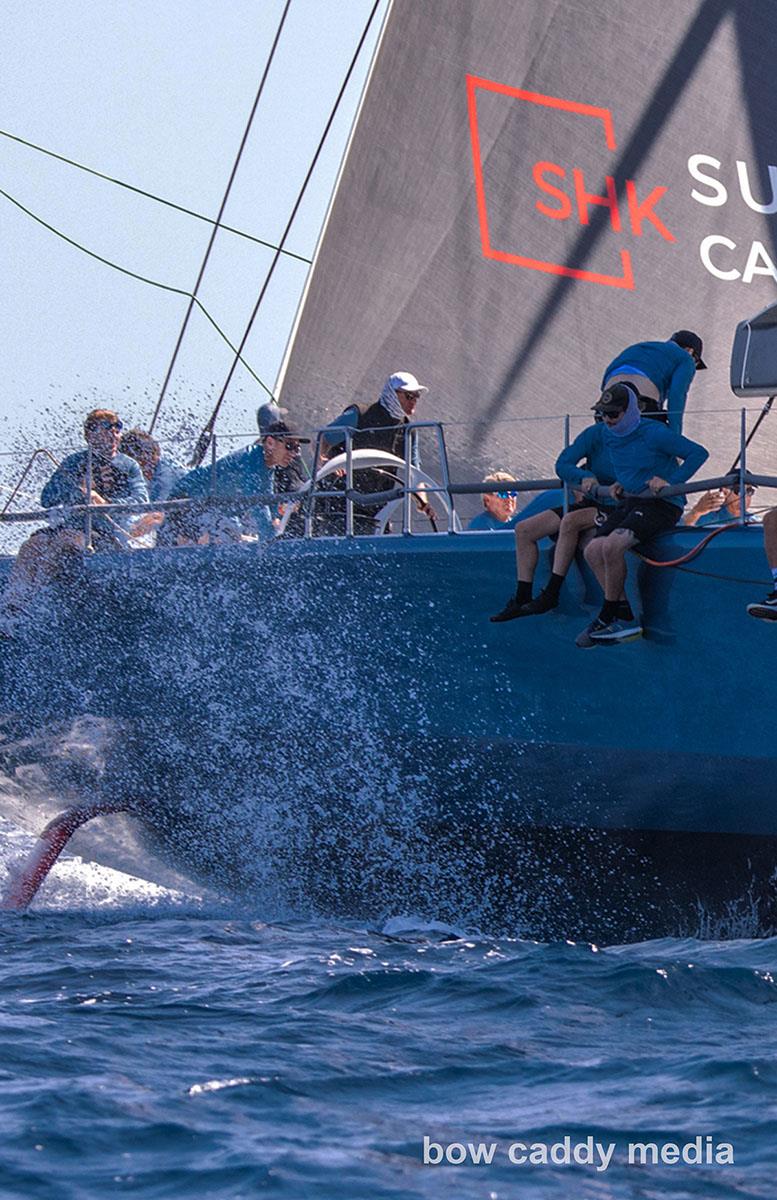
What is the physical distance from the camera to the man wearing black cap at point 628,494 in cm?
532

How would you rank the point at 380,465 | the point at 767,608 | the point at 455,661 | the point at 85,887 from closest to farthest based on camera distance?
1. the point at 767,608
2. the point at 455,661
3. the point at 380,465
4. the point at 85,887

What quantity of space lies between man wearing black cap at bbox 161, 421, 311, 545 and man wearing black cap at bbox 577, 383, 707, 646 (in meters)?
1.61

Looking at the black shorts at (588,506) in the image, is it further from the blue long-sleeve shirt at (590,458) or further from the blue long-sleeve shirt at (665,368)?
the blue long-sleeve shirt at (665,368)

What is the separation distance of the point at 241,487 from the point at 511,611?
1.56 m

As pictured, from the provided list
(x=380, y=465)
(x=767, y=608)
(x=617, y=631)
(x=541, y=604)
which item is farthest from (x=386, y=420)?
(x=767, y=608)

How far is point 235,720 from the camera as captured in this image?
6625 millimetres

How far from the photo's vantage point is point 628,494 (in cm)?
542

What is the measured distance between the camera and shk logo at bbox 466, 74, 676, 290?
782 centimetres

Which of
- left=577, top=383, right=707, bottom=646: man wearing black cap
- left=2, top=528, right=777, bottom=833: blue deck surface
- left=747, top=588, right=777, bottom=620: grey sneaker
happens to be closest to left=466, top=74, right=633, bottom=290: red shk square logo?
left=2, top=528, right=777, bottom=833: blue deck surface

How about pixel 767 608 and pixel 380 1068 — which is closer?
pixel 380 1068

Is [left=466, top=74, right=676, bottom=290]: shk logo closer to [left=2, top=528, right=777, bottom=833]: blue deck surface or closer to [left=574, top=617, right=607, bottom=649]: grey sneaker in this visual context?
[left=2, top=528, right=777, bottom=833]: blue deck surface

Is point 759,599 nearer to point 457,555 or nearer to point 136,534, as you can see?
point 457,555

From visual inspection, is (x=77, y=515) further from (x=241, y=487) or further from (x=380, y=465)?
(x=380, y=465)

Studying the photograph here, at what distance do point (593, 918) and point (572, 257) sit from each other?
3065mm
